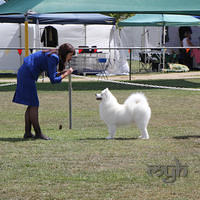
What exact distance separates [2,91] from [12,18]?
229 inches

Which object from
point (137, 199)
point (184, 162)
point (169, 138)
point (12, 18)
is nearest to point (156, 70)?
point (12, 18)

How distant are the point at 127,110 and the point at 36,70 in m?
1.57

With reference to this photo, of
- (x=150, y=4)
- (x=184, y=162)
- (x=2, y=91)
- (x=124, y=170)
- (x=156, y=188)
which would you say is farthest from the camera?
(x=2, y=91)

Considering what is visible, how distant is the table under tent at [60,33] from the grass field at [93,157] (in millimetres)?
9529

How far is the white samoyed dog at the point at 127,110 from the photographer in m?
7.71

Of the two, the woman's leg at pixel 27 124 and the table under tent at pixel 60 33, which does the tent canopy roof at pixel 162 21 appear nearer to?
the table under tent at pixel 60 33

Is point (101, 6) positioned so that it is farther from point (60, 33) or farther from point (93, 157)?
point (60, 33)

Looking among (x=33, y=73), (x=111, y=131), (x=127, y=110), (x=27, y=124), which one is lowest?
(x=111, y=131)

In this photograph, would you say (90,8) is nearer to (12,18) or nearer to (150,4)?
(150,4)

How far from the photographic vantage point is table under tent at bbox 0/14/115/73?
20969 millimetres

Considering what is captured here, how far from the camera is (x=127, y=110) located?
7789 millimetres

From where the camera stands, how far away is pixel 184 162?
20.8 ft

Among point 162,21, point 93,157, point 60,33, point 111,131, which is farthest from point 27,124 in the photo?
point 162,21

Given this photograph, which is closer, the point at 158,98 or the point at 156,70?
the point at 158,98
